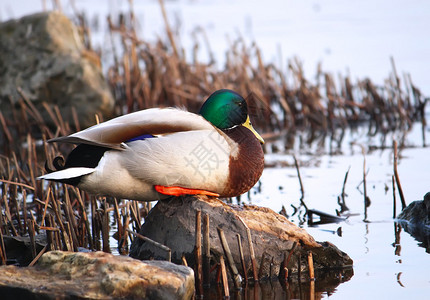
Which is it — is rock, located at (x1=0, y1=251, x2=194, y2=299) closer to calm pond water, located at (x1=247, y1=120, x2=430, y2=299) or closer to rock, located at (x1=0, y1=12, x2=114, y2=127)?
calm pond water, located at (x1=247, y1=120, x2=430, y2=299)

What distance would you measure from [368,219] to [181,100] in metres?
4.13

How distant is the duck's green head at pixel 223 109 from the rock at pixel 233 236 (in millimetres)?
453

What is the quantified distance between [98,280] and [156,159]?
787 mm

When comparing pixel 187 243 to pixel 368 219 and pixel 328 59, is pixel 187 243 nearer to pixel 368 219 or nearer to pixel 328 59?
pixel 368 219

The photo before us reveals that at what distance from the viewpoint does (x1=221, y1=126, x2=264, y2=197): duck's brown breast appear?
4102mm

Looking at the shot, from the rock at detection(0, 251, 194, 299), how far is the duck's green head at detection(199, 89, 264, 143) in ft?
3.34

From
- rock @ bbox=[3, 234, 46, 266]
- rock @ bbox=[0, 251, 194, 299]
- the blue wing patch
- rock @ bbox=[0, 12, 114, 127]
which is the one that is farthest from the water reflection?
rock @ bbox=[0, 12, 114, 127]

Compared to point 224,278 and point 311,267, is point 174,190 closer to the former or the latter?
point 224,278

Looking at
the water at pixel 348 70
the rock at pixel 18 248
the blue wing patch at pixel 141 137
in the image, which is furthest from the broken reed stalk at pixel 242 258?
the rock at pixel 18 248

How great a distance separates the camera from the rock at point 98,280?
3385 mm

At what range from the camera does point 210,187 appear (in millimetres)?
4070

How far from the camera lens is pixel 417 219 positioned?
195 inches

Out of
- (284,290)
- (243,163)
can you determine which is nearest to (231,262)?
(284,290)

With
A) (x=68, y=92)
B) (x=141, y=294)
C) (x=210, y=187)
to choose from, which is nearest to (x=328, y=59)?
(x=68, y=92)
